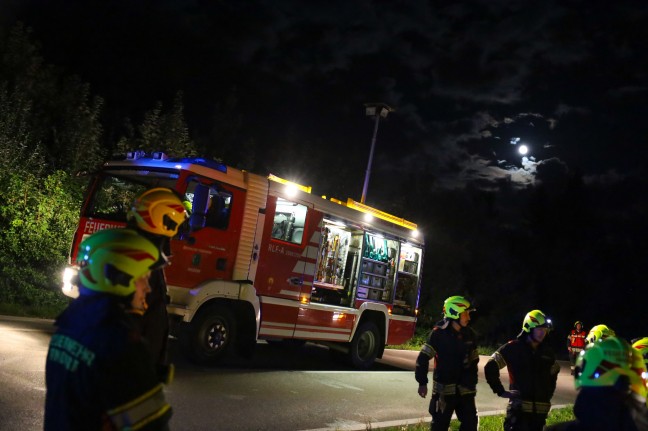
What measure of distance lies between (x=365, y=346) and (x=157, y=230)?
9423 millimetres

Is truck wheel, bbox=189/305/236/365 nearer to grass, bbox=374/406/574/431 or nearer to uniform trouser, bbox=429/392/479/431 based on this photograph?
grass, bbox=374/406/574/431

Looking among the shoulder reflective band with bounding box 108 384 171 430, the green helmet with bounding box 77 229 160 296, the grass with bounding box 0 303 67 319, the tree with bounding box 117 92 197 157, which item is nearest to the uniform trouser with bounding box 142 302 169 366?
the green helmet with bounding box 77 229 160 296

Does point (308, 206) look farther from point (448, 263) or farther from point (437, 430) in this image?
point (448, 263)

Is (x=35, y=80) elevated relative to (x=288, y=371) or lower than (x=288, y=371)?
elevated

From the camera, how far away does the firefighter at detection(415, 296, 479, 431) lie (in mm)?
5590

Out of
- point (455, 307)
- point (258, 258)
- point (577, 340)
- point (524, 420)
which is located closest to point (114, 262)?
point (455, 307)

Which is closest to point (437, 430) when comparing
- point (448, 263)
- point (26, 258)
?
point (26, 258)

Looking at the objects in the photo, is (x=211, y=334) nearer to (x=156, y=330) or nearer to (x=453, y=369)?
(x=453, y=369)

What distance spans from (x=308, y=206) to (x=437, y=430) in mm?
5986

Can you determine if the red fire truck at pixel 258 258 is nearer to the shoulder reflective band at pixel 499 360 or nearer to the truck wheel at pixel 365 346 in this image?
the truck wheel at pixel 365 346

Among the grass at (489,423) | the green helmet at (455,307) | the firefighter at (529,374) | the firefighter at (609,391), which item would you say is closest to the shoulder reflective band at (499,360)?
the firefighter at (529,374)

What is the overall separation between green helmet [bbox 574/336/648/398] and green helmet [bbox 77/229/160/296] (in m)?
2.16

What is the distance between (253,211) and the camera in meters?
9.84

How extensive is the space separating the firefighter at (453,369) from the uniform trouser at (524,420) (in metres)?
0.36
